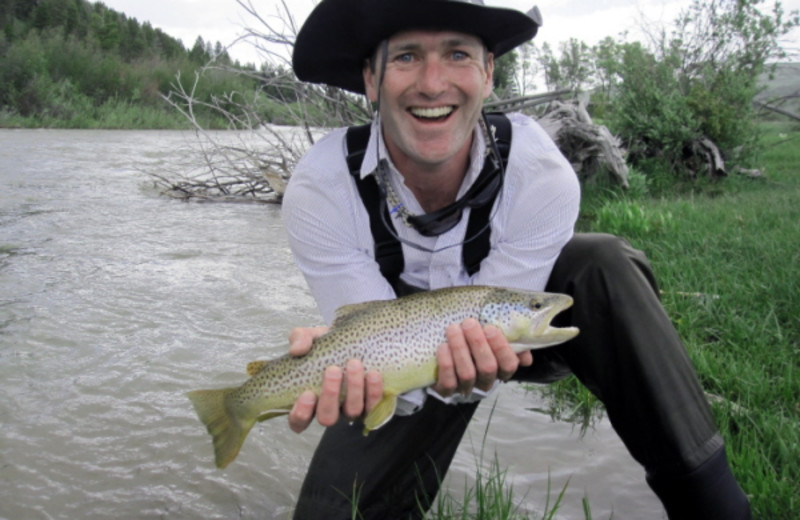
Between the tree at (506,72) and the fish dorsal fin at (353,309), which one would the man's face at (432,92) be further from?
the tree at (506,72)

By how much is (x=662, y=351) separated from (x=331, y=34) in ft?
6.15

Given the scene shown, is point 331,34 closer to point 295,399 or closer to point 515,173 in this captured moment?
point 515,173

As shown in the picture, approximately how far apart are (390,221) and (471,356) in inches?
30.0

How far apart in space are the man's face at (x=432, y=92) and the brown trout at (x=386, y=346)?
0.63 meters

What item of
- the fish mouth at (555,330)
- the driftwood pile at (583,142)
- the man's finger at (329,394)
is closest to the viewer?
the man's finger at (329,394)

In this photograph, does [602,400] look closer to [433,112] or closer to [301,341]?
[301,341]

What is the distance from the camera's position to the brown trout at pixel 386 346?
2.46m

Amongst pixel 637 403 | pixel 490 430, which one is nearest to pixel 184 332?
pixel 490 430

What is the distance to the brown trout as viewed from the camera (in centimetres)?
246

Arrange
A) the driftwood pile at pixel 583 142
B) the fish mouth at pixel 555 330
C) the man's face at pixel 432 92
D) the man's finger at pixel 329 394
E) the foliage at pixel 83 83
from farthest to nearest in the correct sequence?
1. the foliage at pixel 83 83
2. the driftwood pile at pixel 583 142
3. the man's face at pixel 432 92
4. the fish mouth at pixel 555 330
5. the man's finger at pixel 329 394

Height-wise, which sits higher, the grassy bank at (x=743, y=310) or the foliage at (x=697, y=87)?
the foliage at (x=697, y=87)

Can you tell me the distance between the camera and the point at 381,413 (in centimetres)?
243

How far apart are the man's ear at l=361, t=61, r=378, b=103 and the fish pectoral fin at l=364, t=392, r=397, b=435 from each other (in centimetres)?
131

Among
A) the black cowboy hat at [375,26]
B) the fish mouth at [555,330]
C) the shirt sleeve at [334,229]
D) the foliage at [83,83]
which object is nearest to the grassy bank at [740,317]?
the fish mouth at [555,330]
